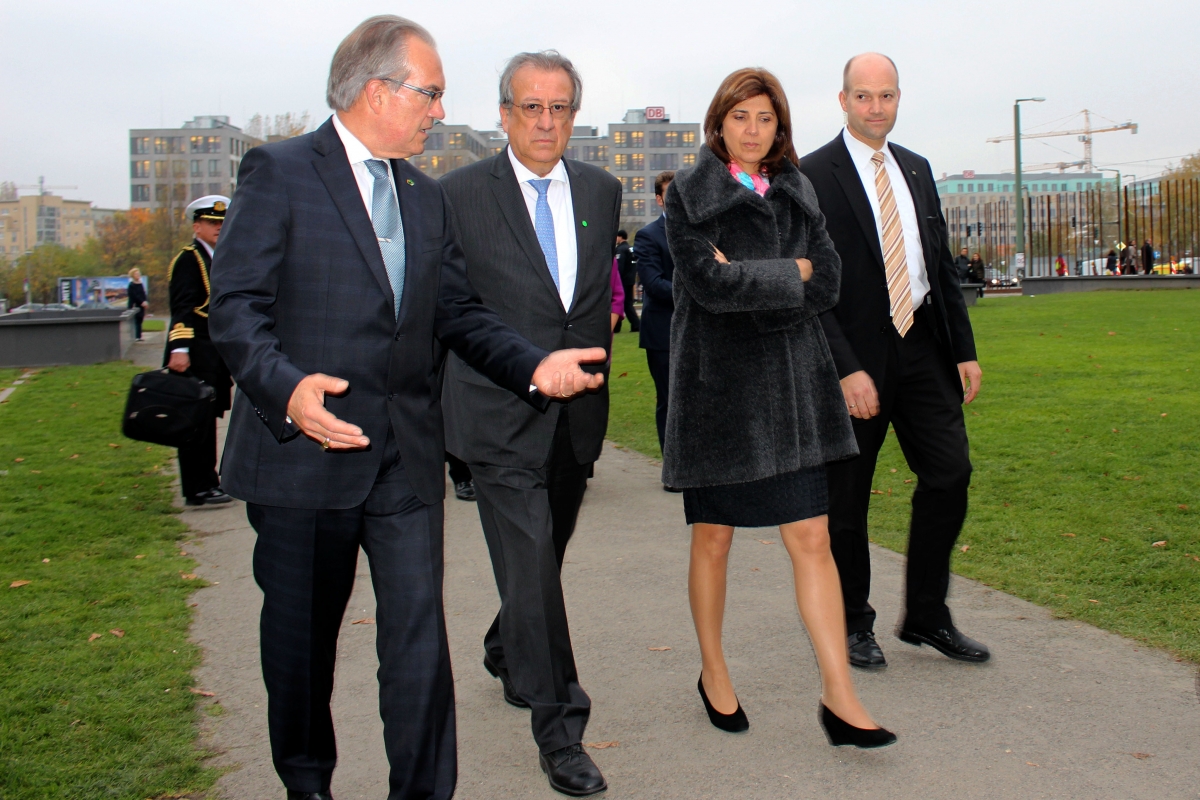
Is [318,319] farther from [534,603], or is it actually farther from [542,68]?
[542,68]

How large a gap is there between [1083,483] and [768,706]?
4.30 m

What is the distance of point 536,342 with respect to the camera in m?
3.54

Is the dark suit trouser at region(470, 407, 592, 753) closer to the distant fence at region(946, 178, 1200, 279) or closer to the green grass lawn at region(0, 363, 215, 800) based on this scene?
the green grass lawn at region(0, 363, 215, 800)

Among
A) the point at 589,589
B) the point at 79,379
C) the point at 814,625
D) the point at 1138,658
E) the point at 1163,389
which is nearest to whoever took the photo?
the point at 814,625

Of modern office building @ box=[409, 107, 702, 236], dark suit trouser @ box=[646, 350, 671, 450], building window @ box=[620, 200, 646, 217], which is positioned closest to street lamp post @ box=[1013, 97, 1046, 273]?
dark suit trouser @ box=[646, 350, 671, 450]

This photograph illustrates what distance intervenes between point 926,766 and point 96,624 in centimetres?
364

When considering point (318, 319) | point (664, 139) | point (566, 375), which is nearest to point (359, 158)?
point (318, 319)

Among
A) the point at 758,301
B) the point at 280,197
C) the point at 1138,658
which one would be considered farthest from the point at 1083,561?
the point at 280,197

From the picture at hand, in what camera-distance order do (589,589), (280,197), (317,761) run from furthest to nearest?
(589,589)
(317,761)
(280,197)

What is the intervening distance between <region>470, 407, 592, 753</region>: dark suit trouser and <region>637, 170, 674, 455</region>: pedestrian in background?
348 centimetres

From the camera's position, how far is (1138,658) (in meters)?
4.02

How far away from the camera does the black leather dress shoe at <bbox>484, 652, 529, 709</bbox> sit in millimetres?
3898

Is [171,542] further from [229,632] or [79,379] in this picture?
[79,379]

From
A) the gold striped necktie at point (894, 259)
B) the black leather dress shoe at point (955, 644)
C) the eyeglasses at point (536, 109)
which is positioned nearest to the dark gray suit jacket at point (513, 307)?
the eyeglasses at point (536, 109)
